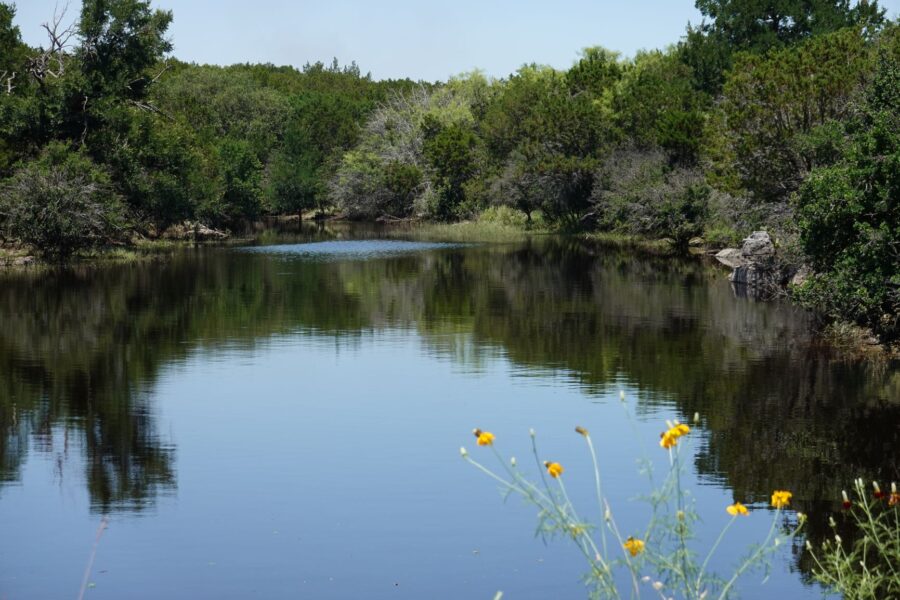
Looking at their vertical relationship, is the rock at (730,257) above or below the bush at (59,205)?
below

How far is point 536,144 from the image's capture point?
84062 mm

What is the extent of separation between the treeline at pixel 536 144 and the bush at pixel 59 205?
123 millimetres

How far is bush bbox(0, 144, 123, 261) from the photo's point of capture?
55.3 metres

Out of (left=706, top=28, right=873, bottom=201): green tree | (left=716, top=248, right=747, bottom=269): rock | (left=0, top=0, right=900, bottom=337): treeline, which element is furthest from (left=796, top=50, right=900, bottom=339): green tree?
(left=716, top=248, right=747, bottom=269): rock

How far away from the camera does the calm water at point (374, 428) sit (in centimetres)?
1508

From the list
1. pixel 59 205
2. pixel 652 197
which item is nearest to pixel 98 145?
pixel 59 205

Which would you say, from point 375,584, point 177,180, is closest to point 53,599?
point 375,584

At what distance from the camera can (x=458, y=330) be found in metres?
36.1

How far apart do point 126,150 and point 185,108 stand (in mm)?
39587

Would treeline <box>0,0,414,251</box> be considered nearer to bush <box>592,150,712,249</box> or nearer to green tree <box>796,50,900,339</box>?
bush <box>592,150,712,249</box>

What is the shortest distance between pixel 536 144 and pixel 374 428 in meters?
63.5

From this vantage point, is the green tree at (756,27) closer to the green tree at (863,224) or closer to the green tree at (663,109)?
the green tree at (663,109)

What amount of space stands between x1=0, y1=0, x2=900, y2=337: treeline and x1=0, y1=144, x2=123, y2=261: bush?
0.40ft

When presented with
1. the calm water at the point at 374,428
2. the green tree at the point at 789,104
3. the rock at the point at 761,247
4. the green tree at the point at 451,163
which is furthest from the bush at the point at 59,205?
the green tree at the point at 451,163
